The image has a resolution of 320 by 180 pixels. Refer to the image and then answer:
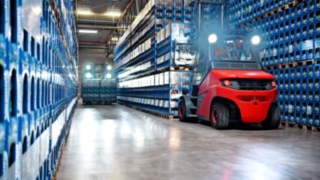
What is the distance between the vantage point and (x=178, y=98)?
1075 centimetres

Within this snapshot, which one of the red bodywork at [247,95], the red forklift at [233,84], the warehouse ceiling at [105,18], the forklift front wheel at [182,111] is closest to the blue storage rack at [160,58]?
the forklift front wheel at [182,111]

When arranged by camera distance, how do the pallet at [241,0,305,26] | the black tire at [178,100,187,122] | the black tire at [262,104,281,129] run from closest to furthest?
the black tire at [262,104,281,129] → the pallet at [241,0,305,26] → the black tire at [178,100,187,122]

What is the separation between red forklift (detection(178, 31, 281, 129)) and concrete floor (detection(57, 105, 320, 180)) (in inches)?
29.5

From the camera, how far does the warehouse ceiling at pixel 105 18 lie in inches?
859

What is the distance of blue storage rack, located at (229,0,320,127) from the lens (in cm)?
792

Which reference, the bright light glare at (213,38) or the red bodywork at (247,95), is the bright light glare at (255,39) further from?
the bright light glare at (213,38)

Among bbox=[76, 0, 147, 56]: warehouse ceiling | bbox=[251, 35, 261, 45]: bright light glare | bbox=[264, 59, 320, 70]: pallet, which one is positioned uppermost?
bbox=[76, 0, 147, 56]: warehouse ceiling

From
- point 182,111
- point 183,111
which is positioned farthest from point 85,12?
point 183,111

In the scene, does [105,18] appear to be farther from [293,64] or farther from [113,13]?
[293,64]

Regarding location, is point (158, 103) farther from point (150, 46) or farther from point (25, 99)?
point (25, 99)

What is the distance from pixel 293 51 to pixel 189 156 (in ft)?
17.4

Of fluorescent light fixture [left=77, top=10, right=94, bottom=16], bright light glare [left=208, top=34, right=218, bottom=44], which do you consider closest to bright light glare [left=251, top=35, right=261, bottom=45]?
bright light glare [left=208, top=34, right=218, bottom=44]

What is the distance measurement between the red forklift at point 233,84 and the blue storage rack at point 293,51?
85cm

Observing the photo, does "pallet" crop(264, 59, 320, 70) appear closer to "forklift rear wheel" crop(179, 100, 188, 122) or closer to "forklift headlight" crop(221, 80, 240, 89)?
"forklift headlight" crop(221, 80, 240, 89)
